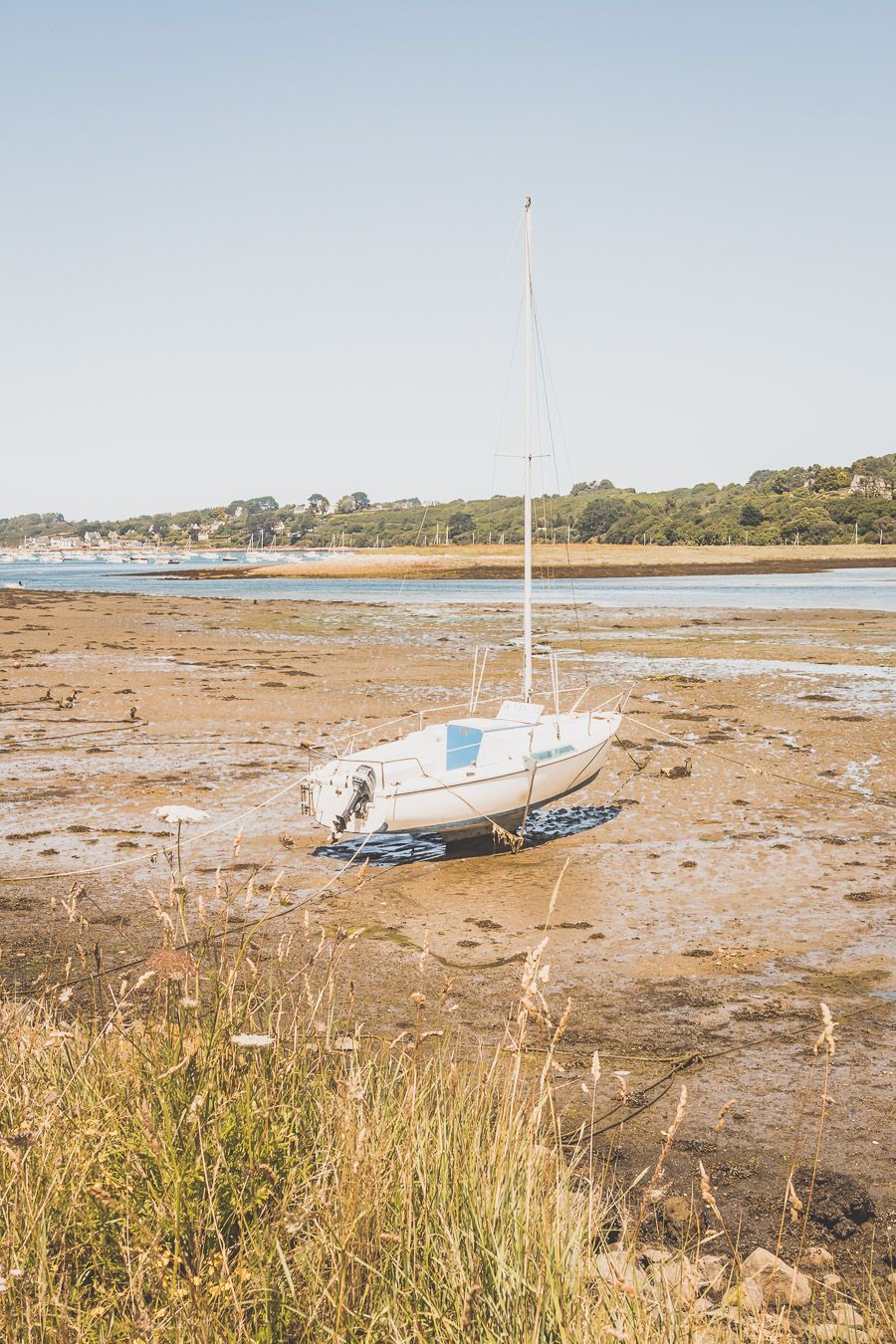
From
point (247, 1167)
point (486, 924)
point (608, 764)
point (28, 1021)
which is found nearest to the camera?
point (247, 1167)

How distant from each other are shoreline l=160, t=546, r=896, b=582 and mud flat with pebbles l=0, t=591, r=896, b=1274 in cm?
7344

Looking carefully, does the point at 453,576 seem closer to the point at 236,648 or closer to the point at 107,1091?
the point at 236,648

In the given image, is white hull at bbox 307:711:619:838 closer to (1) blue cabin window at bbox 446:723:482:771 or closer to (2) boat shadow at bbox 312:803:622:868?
(1) blue cabin window at bbox 446:723:482:771

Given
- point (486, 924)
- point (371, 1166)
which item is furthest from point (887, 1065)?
point (371, 1166)

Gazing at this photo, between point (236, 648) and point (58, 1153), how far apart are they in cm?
3130

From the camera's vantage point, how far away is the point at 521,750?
1274 centimetres

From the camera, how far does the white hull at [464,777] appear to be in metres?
11.4

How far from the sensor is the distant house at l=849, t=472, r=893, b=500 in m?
136

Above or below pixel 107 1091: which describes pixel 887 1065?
below

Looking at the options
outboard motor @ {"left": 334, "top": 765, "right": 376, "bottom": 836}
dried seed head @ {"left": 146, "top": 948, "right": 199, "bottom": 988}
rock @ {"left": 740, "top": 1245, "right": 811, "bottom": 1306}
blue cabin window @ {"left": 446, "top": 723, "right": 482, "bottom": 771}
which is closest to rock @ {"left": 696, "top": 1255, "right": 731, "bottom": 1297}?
rock @ {"left": 740, "top": 1245, "right": 811, "bottom": 1306}

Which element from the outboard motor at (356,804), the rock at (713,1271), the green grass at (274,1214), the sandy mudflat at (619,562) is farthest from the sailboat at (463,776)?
the sandy mudflat at (619,562)

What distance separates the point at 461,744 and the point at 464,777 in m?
1.21

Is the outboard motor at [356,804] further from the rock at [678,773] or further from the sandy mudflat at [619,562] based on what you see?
the sandy mudflat at [619,562]

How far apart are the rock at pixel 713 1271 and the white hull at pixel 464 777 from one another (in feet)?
22.8
